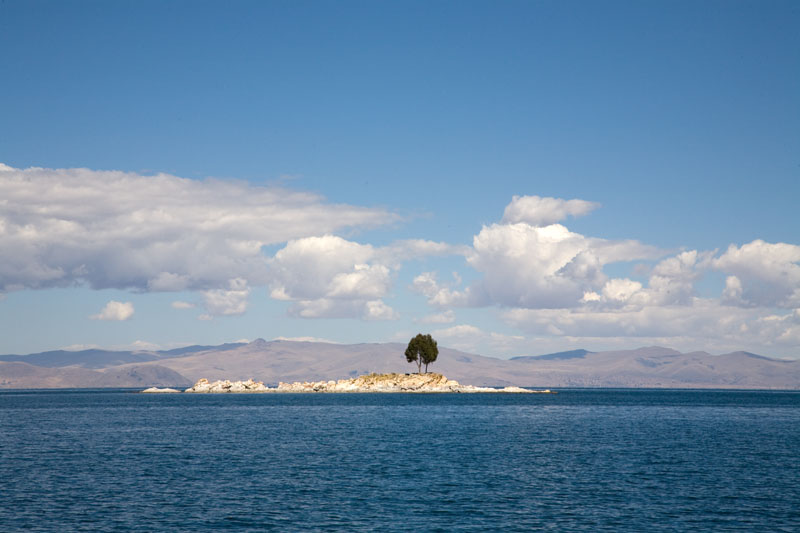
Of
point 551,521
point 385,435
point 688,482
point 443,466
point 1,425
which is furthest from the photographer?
point 1,425

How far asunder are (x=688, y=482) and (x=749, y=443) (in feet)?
135

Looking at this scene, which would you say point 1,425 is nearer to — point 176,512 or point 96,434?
point 96,434

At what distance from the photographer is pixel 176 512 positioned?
48781 mm

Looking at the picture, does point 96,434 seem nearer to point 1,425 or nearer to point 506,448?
point 1,425

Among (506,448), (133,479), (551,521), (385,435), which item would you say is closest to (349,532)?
(551,521)

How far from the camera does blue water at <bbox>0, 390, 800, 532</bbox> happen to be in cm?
4694

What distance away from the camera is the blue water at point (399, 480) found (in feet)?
154

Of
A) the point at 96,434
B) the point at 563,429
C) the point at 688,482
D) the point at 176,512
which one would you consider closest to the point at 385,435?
the point at 563,429

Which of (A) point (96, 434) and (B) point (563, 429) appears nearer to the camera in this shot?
(A) point (96, 434)

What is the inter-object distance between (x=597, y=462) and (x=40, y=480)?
5022cm

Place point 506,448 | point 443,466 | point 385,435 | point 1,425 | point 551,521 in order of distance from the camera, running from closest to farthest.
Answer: point 551,521
point 443,466
point 506,448
point 385,435
point 1,425

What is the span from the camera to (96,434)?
10669 centimetres

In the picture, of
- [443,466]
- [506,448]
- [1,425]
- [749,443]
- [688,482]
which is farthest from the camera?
[1,425]

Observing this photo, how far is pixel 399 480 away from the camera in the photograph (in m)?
62.1
